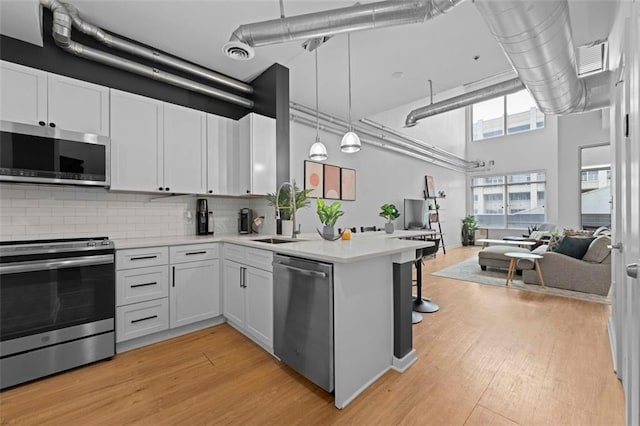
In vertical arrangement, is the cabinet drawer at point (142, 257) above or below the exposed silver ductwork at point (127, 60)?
below

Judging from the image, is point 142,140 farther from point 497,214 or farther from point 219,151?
point 497,214

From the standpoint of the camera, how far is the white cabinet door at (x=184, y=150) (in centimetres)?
304

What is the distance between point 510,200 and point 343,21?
34.7 ft

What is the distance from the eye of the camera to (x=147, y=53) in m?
2.96

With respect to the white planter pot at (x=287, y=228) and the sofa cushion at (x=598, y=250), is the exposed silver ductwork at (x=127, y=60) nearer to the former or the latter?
the white planter pot at (x=287, y=228)

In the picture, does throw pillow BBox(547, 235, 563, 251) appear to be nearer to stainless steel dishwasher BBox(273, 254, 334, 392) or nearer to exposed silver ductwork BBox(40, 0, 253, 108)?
stainless steel dishwasher BBox(273, 254, 334, 392)

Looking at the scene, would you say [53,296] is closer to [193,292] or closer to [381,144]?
[193,292]

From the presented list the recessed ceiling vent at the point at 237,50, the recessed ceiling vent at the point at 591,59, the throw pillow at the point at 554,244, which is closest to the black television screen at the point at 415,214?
the throw pillow at the point at 554,244

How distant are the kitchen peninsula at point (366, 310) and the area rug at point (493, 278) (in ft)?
10.8

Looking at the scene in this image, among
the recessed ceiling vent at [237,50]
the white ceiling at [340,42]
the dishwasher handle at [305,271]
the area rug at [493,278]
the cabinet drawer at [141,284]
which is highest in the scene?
the white ceiling at [340,42]

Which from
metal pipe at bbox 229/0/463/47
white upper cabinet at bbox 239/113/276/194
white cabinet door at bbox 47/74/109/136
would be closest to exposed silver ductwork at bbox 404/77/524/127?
metal pipe at bbox 229/0/463/47

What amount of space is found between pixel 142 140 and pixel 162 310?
1.75 metres

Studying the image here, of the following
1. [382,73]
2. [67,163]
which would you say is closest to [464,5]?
[382,73]

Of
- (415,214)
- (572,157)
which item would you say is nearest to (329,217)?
(415,214)
